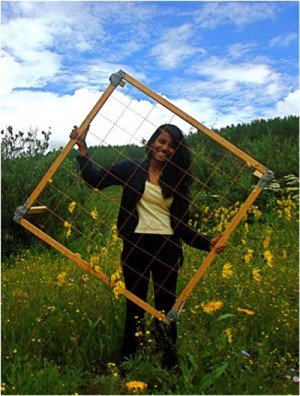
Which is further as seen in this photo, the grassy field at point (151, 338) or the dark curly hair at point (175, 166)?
the dark curly hair at point (175, 166)

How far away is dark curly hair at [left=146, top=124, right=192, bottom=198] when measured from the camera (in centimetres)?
384

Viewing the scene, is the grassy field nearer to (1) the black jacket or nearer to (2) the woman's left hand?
(2) the woman's left hand

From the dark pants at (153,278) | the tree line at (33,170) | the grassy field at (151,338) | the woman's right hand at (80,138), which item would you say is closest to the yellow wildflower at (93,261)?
the dark pants at (153,278)

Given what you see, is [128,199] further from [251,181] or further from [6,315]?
[251,181]

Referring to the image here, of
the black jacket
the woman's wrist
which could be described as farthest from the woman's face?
the woman's wrist

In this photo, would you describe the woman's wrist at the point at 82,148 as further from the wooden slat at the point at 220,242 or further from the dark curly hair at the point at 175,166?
the wooden slat at the point at 220,242

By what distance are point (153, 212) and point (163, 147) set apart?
0.45 m

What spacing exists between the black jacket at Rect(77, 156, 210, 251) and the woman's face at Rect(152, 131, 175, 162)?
0.13m

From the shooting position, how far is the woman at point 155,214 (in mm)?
3824

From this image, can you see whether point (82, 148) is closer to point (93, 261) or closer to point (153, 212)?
point (153, 212)

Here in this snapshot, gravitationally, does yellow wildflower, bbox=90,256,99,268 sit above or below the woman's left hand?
below

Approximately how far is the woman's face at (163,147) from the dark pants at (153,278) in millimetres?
542

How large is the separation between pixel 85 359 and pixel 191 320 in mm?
876

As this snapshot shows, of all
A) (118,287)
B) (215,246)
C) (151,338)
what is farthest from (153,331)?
(215,246)
